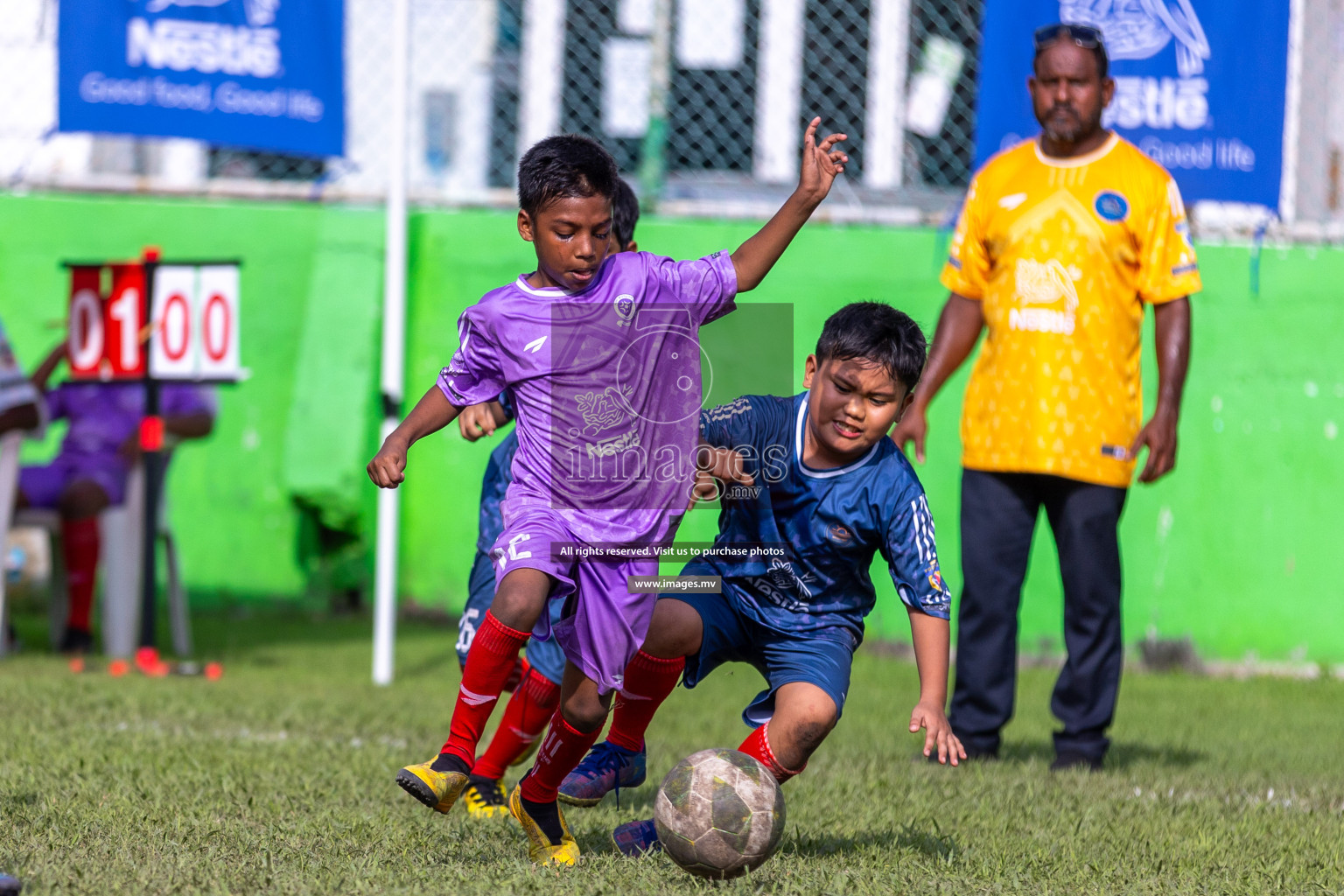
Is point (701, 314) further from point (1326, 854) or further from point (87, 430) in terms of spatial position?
point (87, 430)

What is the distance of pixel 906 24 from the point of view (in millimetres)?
8891

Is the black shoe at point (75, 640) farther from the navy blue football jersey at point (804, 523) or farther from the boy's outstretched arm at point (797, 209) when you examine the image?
the boy's outstretched arm at point (797, 209)

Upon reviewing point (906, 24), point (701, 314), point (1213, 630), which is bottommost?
point (1213, 630)

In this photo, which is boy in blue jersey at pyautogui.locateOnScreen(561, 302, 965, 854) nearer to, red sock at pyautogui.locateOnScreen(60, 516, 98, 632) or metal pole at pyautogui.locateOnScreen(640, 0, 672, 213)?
red sock at pyautogui.locateOnScreen(60, 516, 98, 632)

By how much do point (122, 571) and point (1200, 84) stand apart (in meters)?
5.41

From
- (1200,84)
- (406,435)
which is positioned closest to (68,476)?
(406,435)

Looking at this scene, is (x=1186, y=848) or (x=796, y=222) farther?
(x=1186, y=848)

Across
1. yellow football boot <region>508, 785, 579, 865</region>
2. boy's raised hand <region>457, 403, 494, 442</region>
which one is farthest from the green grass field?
boy's raised hand <region>457, 403, 494, 442</region>

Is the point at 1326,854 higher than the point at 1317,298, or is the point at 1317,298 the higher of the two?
the point at 1317,298

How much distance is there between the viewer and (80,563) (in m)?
7.24

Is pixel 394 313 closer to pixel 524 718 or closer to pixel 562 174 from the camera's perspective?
pixel 524 718

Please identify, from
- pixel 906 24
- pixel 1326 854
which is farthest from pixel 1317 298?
pixel 1326 854

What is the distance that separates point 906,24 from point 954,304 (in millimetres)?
3943

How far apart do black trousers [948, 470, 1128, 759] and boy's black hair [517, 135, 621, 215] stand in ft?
7.29
